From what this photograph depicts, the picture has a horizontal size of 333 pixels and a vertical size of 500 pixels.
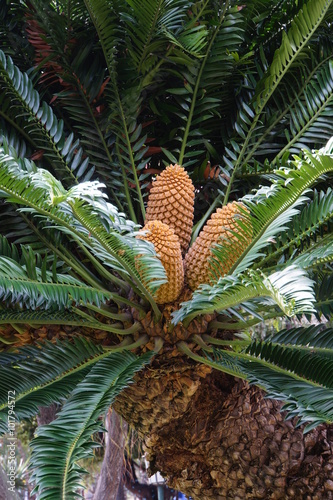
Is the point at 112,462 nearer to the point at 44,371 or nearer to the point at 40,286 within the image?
the point at 44,371

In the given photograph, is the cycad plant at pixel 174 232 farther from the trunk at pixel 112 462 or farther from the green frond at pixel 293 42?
the trunk at pixel 112 462

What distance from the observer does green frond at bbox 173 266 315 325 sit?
0.82 meters

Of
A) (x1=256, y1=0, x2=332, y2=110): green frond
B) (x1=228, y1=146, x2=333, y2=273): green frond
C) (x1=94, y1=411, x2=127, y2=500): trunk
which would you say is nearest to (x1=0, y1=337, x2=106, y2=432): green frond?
(x1=228, y1=146, x2=333, y2=273): green frond

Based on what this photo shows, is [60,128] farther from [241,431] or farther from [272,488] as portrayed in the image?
[272,488]

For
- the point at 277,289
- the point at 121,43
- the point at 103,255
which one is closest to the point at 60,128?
the point at 121,43

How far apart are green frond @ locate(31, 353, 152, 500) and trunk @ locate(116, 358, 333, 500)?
0.69 ft

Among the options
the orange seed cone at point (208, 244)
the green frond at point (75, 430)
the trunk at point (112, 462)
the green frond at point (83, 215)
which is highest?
the orange seed cone at point (208, 244)

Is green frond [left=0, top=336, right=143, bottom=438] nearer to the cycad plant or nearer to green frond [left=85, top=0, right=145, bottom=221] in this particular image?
the cycad plant

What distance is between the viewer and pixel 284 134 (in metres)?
1.61

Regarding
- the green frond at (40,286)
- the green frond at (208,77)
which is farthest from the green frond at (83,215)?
the green frond at (208,77)

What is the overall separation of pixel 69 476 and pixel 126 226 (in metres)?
Result: 0.46

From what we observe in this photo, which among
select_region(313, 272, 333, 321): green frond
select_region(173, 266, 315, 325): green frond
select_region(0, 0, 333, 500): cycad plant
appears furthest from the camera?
select_region(313, 272, 333, 321): green frond

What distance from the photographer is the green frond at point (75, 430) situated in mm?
823

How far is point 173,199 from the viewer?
1360mm
